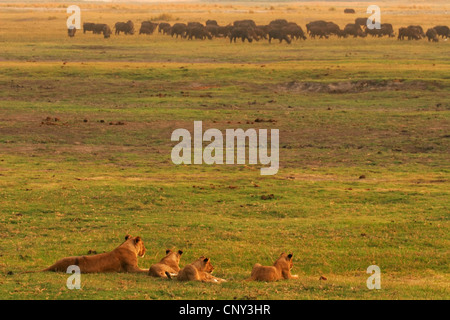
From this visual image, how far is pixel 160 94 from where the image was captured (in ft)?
114

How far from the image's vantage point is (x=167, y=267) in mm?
11078

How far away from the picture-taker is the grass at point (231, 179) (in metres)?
12.3

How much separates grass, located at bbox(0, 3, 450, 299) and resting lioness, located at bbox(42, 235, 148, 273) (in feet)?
0.83

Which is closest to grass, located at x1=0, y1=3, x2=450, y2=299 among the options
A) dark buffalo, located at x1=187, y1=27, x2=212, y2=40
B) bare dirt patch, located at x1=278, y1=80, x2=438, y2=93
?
bare dirt patch, located at x1=278, y1=80, x2=438, y2=93

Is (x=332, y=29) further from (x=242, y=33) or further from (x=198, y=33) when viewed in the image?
(x=198, y=33)

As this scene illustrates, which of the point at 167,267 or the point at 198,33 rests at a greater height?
the point at 198,33

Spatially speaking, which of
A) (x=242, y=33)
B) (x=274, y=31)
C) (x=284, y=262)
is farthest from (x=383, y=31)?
(x=284, y=262)

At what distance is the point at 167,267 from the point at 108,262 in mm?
854

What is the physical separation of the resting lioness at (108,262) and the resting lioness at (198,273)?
2.74 feet

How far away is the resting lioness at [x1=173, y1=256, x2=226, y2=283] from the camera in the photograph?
34.7ft

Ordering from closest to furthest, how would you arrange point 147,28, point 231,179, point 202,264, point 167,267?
point 202,264 → point 167,267 → point 231,179 → point 147,28

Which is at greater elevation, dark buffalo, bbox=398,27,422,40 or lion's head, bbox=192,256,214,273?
dark buffalo, bbox=398,27,422,40

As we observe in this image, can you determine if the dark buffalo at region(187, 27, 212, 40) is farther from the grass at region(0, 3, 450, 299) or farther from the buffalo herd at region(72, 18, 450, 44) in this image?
the grass at region(0, 3, 450, 299)
